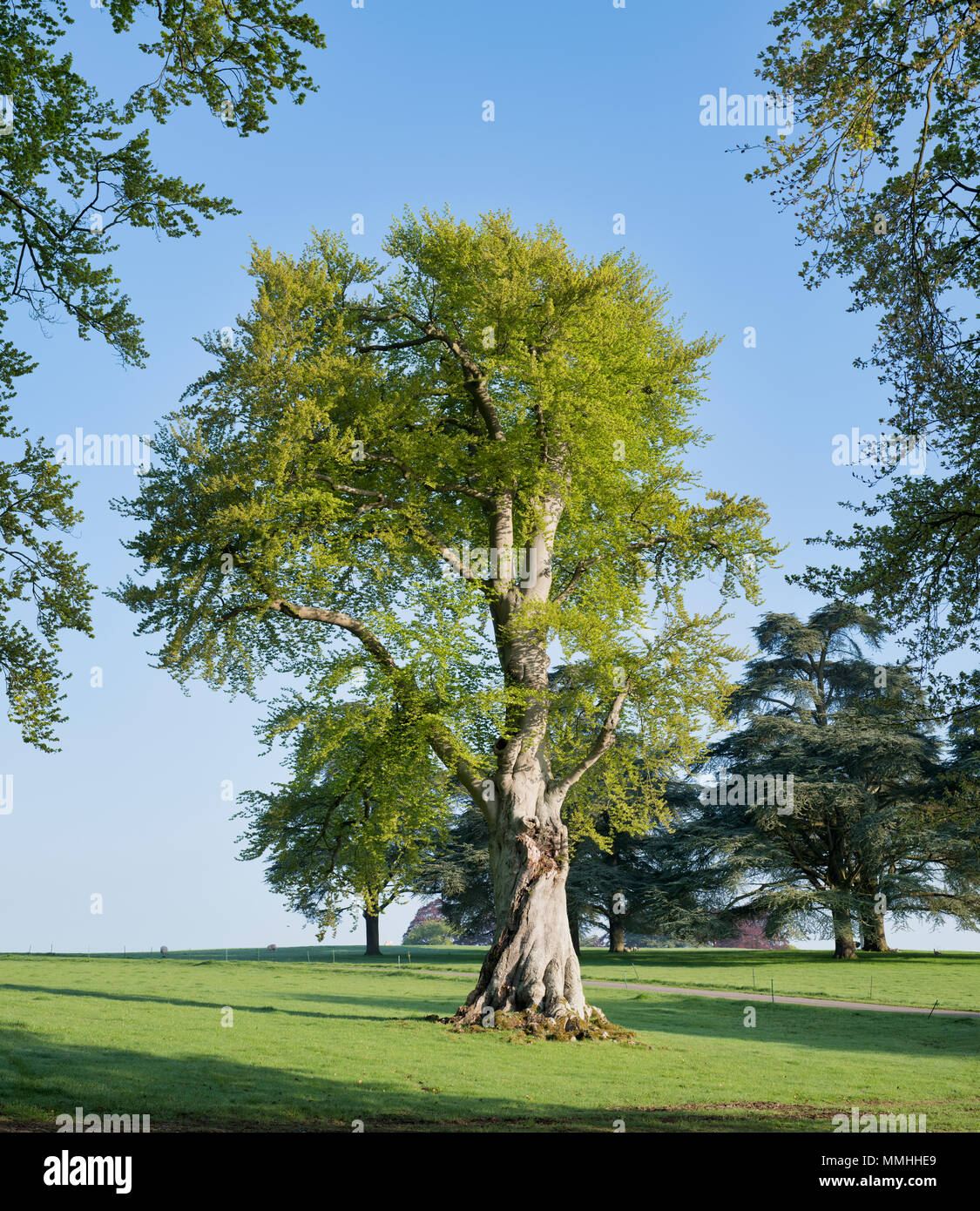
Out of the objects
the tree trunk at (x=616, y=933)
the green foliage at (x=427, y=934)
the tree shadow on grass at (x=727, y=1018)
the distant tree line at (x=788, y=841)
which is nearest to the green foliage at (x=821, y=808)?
the distant tree line at (x=788, y=841)

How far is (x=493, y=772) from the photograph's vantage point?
23219mm

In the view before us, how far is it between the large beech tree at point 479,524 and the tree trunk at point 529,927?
2.1 inches

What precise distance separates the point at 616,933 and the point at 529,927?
3839 centimetres

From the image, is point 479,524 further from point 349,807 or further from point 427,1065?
point 427,1065

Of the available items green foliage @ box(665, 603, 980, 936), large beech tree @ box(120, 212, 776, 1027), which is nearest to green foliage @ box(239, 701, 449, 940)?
large beech tree @ box(120, 212, 776, 1027)

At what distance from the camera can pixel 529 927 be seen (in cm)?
2169

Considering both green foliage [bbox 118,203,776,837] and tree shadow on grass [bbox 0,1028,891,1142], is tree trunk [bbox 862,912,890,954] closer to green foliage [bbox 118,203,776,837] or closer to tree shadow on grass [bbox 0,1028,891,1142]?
green foliage [bbox 118,203,776,837]

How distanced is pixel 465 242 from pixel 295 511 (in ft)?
25.3

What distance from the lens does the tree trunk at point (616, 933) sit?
5681 centimetres

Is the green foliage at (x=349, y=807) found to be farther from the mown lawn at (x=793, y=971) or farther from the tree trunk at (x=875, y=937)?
the tree trunk at (x=875, y=937)

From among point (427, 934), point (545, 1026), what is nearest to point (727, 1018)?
point (545, 1026)

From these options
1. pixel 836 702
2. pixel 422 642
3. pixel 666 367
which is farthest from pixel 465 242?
pixel 836 702

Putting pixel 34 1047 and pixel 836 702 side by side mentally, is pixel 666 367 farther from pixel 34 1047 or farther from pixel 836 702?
pixel 836 702
